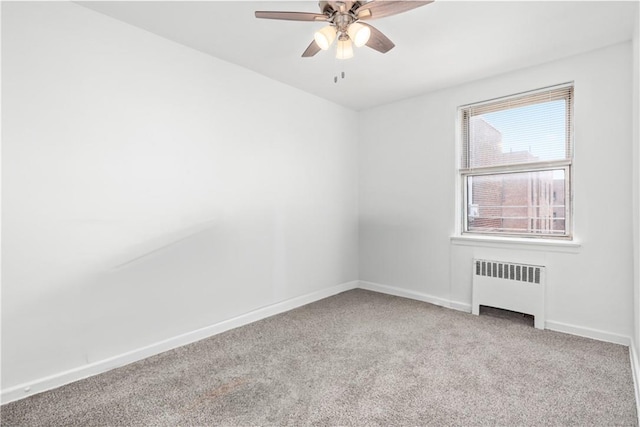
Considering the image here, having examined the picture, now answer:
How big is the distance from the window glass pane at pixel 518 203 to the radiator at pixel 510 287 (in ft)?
1.32

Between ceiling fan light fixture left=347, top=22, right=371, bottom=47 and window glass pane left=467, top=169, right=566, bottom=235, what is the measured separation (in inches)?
88.5

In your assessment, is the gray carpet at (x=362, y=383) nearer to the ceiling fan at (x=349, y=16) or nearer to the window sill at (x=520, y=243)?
the window sill at (x=520, y=243)

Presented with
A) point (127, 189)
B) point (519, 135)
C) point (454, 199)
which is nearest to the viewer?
point (127, 189)

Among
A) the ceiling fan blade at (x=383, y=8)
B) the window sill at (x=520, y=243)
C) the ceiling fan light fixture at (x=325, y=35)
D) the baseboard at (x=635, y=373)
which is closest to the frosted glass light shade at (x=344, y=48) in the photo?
the ceiling fan light fixture at (x=325, y=35)

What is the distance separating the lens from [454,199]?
3600mm

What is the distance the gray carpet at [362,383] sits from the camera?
177 centimetres

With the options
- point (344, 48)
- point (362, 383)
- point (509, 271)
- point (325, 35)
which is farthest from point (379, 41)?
point (509, 271)

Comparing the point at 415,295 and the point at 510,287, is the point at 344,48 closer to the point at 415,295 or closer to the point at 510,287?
the point at 510,287

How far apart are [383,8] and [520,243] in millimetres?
2517

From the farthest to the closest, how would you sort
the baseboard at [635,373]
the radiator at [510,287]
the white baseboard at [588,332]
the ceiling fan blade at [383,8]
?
the radiator at [510,287], the white baseboard at [588,332], the baseboard at [635,373], the ceiling fan blade at [383,8]

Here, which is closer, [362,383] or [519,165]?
[362,383]

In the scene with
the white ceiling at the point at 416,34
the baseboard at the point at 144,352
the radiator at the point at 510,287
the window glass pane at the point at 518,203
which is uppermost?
the white ceiling at the point at 416,34

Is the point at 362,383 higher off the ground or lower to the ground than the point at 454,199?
lower

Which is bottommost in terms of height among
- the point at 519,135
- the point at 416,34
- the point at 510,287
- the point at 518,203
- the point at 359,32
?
the point at 510,287
